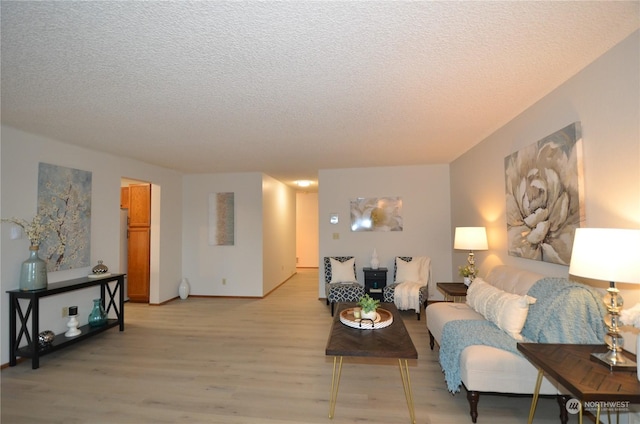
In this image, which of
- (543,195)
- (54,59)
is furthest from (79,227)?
(543,195)

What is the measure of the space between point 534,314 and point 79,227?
4.88 metres

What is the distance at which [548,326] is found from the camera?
2.03 metres

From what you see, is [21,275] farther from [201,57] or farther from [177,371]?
[201,57]

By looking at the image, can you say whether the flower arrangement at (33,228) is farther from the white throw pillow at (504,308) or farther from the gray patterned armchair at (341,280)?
the white throw pillow at (504,308)

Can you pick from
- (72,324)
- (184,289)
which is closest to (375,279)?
(184,289)

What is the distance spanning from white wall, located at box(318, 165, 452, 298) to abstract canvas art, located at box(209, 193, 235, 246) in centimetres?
176

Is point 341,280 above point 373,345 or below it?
below

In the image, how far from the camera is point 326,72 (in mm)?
2012

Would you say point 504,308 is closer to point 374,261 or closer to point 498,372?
point 498,372

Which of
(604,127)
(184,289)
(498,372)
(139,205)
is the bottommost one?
(184,289)

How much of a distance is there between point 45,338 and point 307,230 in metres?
6.95

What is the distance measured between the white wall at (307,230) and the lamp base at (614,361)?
7.94m

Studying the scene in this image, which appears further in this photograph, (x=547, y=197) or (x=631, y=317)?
(x=547, y=197)

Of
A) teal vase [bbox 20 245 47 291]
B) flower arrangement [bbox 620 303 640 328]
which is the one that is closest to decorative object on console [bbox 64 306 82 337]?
teal vase [bbox 20 245 47 291]
